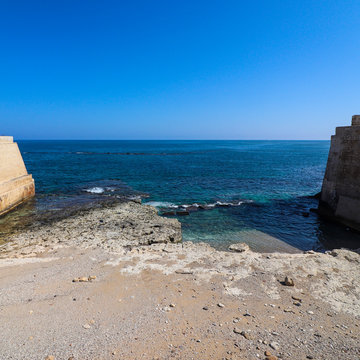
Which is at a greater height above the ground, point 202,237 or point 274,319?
point 274,319

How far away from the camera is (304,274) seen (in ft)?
25.1

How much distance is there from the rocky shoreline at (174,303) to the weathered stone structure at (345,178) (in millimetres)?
6154

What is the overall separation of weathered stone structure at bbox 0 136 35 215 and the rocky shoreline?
7263 mm

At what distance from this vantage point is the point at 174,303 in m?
6.09

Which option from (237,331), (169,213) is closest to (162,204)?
(169,213)

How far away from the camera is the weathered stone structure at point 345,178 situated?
13.9 metres

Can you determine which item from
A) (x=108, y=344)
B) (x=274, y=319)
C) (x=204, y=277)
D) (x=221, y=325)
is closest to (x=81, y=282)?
(x=108, y=344)

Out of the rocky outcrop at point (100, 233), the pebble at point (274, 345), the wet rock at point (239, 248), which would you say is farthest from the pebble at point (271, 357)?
the rocky outcrop at point (100, 233)

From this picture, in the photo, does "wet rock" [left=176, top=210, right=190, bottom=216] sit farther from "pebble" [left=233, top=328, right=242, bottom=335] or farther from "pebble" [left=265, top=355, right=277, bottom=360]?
"pebble" [left=265, top=355, right=277, bottom=360]

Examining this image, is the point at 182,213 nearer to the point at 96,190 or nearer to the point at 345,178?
the point at 345,178

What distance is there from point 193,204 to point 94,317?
13.6 meters

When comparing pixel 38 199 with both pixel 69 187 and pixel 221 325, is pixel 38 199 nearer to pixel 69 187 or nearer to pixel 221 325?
pixel 69 187

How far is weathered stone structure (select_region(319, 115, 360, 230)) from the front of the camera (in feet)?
45.7

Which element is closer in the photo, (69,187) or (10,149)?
(10,149)
